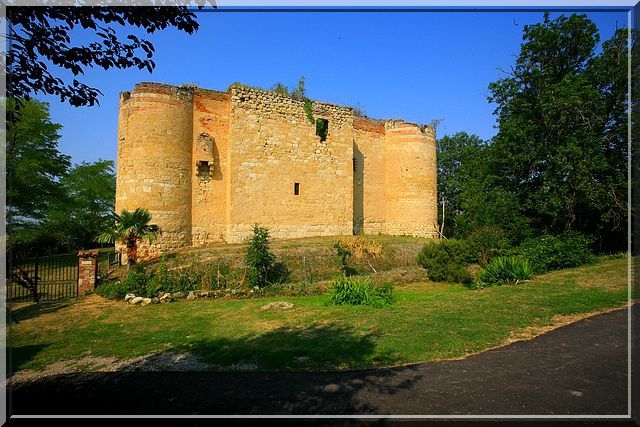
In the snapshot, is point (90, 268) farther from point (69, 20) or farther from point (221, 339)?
point (69, 20)

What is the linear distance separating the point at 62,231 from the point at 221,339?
21.1 m

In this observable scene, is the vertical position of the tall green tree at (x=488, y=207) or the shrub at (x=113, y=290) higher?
the tall green tree at (x=488, y=207)

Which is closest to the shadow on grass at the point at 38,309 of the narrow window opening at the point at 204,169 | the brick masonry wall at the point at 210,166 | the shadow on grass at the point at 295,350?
the shadow on grass at the point at 295,350

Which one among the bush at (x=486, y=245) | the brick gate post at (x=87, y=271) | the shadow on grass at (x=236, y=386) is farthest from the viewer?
the bush at (x=486, y=245)

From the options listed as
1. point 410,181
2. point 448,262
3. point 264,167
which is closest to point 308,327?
point 448,262

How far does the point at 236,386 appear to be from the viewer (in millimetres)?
4480

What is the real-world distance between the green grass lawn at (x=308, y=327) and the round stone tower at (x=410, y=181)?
1259cm

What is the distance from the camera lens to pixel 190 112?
1672cm

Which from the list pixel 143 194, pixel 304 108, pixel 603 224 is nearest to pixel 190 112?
pixel 143 194

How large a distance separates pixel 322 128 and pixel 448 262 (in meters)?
10.6

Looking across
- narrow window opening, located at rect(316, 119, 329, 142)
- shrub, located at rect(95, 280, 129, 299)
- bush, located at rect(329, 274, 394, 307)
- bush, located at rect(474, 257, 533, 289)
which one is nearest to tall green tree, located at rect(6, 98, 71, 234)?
shrub, located at rect(95, 280, 129, 299)

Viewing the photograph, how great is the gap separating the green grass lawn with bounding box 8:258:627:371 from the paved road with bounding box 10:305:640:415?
0.59 m

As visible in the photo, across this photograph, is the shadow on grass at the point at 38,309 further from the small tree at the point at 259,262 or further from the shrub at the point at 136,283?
the small tree at the point at 259,262

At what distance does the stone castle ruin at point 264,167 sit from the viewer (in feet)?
51.1
